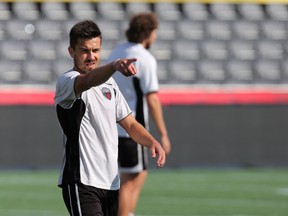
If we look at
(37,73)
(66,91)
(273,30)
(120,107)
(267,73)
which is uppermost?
(66,91)

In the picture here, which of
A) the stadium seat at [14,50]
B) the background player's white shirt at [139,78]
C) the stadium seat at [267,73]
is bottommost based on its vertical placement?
the stadium seat at [267,73]

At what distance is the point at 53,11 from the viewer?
18.8m

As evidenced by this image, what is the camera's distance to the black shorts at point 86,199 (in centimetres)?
558

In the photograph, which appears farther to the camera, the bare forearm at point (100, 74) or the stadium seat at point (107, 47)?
the stadium seat at point (107, 47)

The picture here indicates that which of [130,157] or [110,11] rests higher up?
[110,11]

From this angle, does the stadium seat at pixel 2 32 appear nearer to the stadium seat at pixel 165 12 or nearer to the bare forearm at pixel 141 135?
the stadium seat at pixel 165 12

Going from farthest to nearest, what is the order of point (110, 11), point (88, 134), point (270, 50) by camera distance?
→ point (270, 50) → point (110, 11) → point (88, 134)

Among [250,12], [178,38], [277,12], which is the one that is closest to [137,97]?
[178,38]

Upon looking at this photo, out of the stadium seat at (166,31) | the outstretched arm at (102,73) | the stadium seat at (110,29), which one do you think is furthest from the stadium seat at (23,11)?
the outstretched arm at (102,73)

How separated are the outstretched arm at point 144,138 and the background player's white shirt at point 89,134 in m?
0.22

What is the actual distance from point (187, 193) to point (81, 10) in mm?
7316

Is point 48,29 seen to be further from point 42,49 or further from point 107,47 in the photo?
point 107,47

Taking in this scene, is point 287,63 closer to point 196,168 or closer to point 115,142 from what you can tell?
point 196,168

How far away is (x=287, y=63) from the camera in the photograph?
64.8 ft
